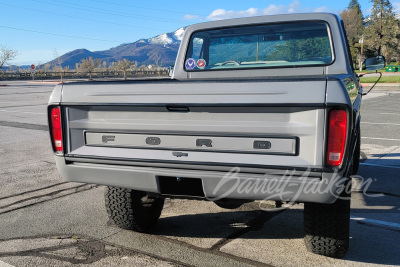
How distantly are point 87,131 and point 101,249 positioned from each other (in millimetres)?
1074

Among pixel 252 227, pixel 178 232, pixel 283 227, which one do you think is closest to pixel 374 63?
pixel 283 227

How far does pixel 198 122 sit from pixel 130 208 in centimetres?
126

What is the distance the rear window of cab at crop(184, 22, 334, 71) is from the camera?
423cm

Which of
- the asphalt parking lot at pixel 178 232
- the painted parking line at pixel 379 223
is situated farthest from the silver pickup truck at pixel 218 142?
the painted parking line at pixel 379 223

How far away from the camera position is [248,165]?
2.95 metres

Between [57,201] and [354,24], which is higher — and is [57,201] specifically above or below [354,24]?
below

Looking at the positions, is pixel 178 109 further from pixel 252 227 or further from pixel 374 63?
pixel 374 63

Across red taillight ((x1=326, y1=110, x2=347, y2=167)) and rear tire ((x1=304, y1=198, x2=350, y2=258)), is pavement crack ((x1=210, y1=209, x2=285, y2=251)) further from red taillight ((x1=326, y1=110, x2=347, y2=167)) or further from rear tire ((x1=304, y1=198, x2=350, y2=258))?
red taillight ((x1=326, y1=110, x2=347, y2=167))

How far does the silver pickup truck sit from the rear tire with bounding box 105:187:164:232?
10 mm

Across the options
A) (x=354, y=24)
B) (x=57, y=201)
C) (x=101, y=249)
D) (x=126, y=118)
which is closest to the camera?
(x=126, y=118)

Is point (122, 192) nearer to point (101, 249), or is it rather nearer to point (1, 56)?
point (101, 249)

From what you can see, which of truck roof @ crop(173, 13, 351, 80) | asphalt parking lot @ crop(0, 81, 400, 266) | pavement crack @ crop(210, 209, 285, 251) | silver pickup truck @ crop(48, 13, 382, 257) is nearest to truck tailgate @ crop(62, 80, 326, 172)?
silver pickup truck @ crop(48, 13, 382, 257)

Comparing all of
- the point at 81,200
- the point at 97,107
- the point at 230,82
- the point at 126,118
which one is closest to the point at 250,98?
the point at 230,82

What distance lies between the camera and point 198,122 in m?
3.09
